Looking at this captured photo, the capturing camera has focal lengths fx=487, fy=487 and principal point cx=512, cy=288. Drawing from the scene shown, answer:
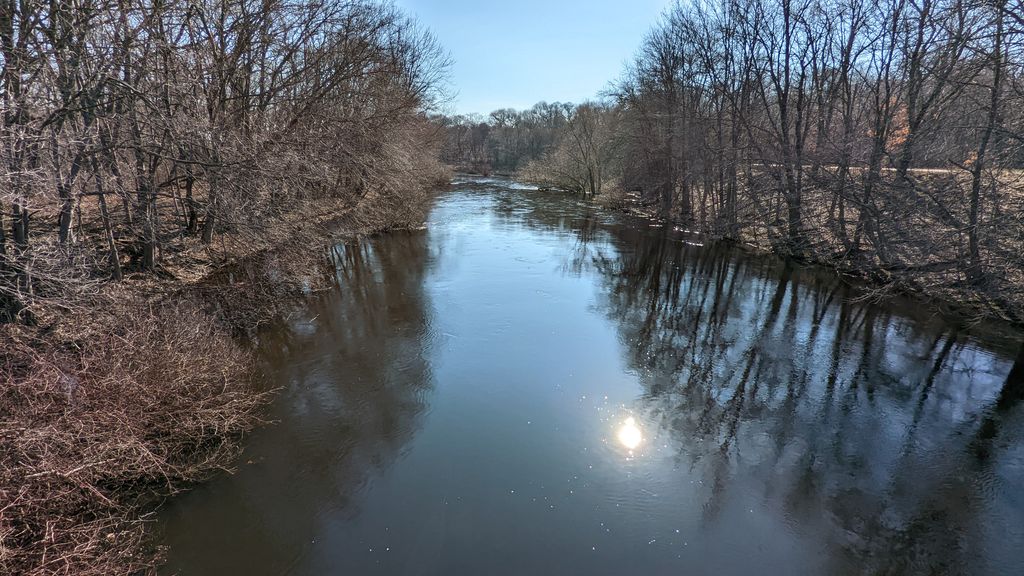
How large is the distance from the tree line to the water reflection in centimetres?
269

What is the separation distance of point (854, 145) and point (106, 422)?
727 inches

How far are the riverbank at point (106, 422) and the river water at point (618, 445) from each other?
43 centimetres

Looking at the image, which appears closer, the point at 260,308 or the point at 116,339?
the point at 116,339

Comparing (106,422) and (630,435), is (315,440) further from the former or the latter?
(630,435)

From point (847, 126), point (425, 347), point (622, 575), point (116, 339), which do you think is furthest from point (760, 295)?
point (116, 339)

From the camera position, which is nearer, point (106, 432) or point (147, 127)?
point (106, 432)

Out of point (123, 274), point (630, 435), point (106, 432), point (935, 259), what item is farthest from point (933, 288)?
point (123, 274)

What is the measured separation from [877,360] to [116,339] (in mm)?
12630

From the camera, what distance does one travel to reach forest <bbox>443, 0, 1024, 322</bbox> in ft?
30.9

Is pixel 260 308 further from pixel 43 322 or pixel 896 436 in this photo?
pixel 896 436

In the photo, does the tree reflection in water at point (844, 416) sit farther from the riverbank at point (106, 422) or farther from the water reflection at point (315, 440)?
the riverbank at point (106, 422)

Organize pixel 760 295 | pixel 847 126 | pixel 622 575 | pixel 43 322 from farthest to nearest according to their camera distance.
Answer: pixel 847 126 < pixel 760 295 < pixel 43 322 < pixel 622 575

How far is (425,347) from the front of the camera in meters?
9.61

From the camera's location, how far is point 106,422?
4.90m
